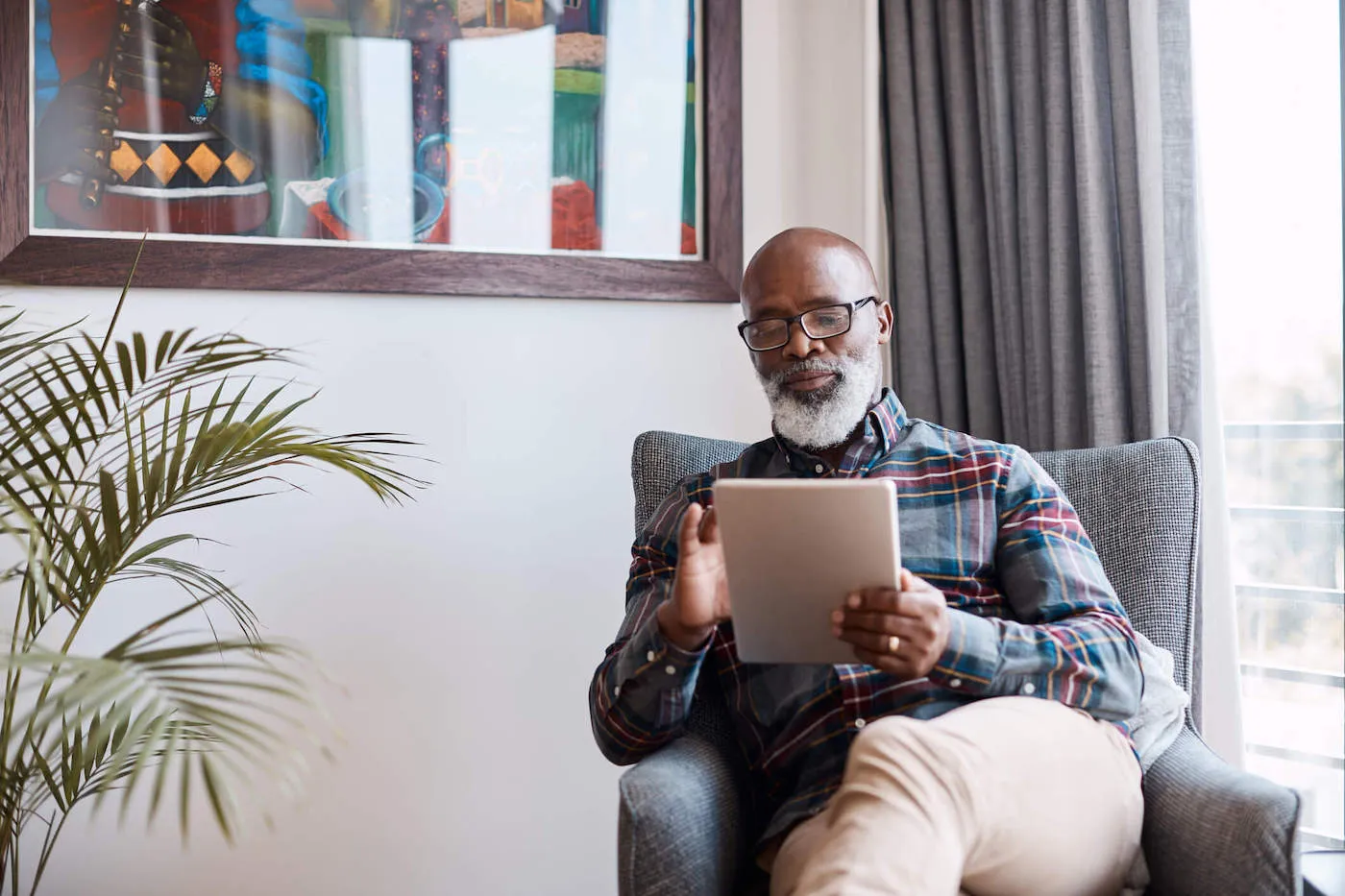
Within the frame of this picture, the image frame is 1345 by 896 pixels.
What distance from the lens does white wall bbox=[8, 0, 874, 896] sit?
6.30 feet

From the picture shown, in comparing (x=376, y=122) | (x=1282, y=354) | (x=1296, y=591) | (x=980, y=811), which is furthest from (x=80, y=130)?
(x=1296, y=591)

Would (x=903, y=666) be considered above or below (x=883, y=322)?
below

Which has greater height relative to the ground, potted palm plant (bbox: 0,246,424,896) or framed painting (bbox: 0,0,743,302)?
framed painting (bbox: 0,0,743,302)

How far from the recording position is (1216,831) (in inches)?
44.8

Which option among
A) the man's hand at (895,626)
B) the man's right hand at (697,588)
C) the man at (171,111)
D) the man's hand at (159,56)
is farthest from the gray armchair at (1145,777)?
the man's hand at (159,56)

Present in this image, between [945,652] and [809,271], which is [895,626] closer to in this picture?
[945,652]

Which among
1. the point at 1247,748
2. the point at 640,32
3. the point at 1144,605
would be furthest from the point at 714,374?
the point at 1247,748

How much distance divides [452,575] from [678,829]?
0.97 metres

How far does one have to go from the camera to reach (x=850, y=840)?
106 centimetres

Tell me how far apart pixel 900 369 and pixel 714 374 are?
0.38 m

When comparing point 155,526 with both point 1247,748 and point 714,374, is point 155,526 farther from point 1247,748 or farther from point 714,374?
point 1247,748

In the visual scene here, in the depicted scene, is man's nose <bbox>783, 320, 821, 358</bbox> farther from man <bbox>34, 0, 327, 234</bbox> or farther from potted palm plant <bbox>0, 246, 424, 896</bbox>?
man <bbox>34, 0, 327, 234</bbox>

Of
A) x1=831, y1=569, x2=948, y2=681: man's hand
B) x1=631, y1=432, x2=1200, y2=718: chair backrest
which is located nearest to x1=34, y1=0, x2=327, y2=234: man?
x1=831, y1=569, x2=948, y2=681: man's hand

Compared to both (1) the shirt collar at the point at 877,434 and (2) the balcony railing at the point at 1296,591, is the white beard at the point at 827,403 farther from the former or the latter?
(2) the balcony railing at the point at 1296,591
